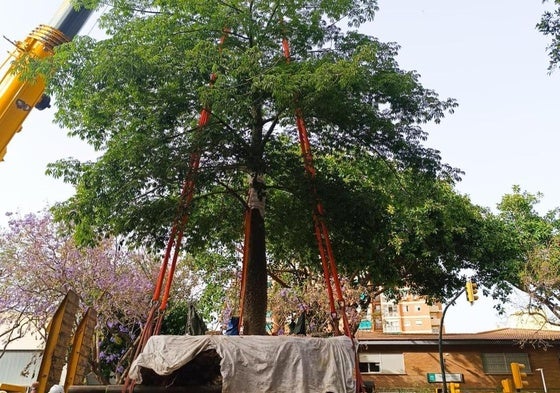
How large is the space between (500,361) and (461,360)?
8.47ft

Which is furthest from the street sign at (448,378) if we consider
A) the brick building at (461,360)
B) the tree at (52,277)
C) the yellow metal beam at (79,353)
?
the yellow metal beam at (79,353)

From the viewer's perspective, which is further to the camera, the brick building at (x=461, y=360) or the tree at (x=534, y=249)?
the brick building at (x=461, y=360)

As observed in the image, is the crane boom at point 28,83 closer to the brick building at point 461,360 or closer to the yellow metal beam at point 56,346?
the yellow metal beam at point 56,346

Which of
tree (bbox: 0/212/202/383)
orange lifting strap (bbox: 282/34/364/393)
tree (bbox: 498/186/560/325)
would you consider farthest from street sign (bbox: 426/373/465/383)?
orange lifting strap (bbox: 282/34/364/393)

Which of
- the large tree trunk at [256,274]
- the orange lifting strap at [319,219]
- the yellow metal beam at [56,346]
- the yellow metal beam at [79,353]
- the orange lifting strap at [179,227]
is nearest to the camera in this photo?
the yellow metal beam at [56,346]

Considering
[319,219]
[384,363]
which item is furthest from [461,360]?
[319,219]

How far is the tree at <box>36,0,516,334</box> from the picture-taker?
31.8ft

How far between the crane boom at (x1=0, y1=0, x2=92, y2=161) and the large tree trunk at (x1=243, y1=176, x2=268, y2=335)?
29.1 feet

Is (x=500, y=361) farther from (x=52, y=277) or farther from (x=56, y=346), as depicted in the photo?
(x=56, y=346)

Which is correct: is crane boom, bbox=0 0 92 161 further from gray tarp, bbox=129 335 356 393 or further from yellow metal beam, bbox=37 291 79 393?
gray tarp, bbox=129 335 356 393

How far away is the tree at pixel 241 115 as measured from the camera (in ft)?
31.8

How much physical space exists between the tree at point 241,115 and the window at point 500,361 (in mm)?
23520

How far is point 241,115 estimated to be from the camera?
10.7 m

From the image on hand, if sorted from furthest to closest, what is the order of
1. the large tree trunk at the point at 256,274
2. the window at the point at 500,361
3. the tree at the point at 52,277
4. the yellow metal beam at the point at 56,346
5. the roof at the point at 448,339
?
1. the window at the point at 500,361
2. the roof at the point at 448,339
3. the tree at the point at 52,277
4. the large tree trunk at the point at 256,274
5. the yellow metal beam at the point at 56,346
